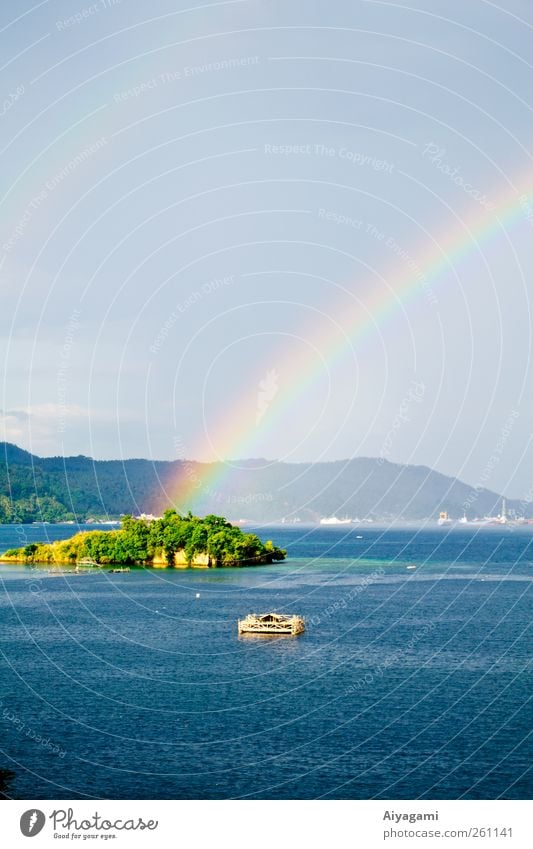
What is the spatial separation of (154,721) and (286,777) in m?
12.7

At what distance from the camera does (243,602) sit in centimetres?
11400

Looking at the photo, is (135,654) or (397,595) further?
(397,595)

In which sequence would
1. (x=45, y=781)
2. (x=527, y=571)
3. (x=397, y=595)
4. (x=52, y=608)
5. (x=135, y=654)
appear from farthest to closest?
(x=527, y=571) < (x=397, y=595) < (x=52, y=608) < (x=135, y=654) < (x=45, y=781)

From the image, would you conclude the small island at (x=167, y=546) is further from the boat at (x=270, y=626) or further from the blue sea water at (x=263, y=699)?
the boat at (x=270, y=626)

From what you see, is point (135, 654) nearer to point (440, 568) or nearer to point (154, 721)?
point (154, 721)

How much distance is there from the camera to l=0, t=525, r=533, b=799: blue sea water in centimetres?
4638
